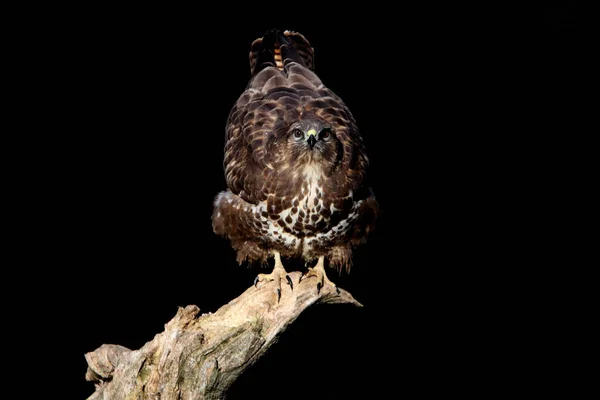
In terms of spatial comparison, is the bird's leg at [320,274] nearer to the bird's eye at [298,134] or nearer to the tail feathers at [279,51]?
the bird's eye at [298,134]

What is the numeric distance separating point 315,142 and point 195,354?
3.76 feet

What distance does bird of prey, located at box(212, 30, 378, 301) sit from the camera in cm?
407

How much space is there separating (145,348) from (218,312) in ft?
1.29

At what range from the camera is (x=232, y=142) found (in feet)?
14.8

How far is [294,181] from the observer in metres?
4.07

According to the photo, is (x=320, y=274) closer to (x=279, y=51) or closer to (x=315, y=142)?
(x=315, y=142)

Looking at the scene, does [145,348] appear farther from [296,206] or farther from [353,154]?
[353,154]

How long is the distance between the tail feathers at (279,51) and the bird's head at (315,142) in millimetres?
964

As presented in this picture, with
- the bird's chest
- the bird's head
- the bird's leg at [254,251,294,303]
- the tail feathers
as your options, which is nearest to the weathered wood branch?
the bird's leg at [254,251,294,303]

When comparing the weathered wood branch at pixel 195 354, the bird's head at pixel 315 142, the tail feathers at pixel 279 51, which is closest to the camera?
the weathered wood branch at pixel 195 354

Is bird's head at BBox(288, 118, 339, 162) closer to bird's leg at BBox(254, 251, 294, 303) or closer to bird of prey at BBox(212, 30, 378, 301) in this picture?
bird of prey at BBox(212, 30, 378, 301)

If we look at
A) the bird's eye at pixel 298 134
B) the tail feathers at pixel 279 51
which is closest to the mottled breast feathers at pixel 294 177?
the bird's eye at pixel 298 134

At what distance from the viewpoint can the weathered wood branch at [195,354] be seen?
3.86 m

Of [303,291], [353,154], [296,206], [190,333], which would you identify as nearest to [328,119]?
[353,154]
